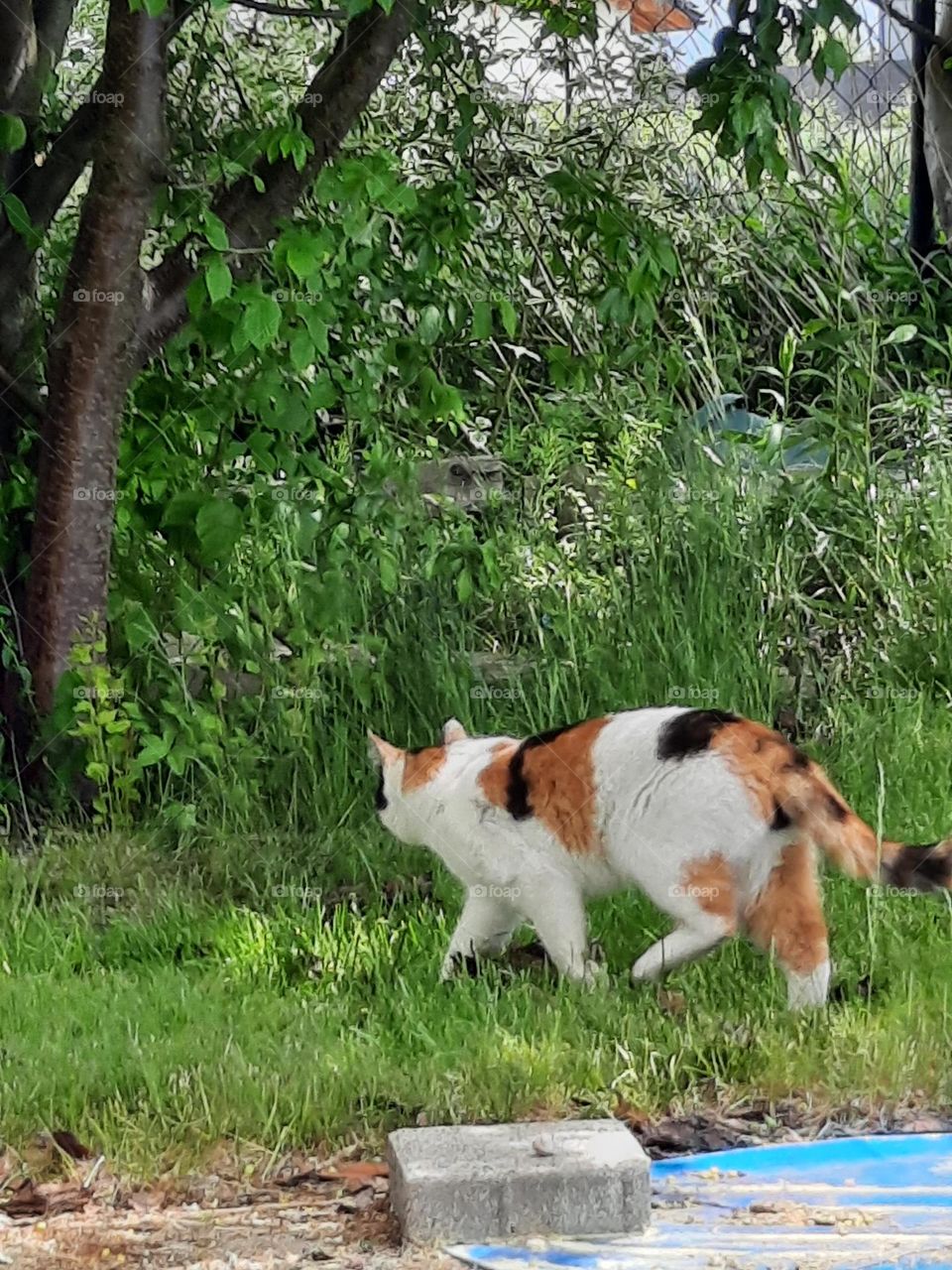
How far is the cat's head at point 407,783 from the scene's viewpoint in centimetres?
358

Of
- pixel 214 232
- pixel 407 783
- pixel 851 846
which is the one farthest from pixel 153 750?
pixel 851 846

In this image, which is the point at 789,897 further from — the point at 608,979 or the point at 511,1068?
the point at 511,1068

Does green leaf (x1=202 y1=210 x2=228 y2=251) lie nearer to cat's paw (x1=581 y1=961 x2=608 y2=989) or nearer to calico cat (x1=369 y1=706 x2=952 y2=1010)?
calico cat (x1=369 y1=706 x2=952 y2=1010)

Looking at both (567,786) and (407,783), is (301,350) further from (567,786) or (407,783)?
(567,786)

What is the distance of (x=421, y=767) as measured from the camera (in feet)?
11.8

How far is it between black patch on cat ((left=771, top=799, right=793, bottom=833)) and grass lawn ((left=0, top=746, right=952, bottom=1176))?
1.07 feet

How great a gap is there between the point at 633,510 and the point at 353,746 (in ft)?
3.96

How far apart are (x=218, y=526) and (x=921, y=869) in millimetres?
2127

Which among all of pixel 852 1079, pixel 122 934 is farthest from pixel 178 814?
pixel 852 1079

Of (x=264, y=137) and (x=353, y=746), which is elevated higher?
(x=264, y=137)

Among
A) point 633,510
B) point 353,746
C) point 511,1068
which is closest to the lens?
point 511,1068

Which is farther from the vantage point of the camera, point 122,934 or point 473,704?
point 473,704

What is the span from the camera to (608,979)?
134 inches

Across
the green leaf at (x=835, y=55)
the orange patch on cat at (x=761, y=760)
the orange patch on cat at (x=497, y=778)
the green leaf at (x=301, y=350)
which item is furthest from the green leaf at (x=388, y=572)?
the green leaf at (x=835, y=55)
